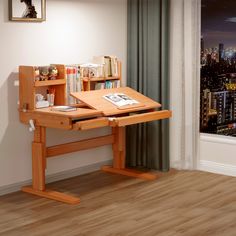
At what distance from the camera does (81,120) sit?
5.13 meters

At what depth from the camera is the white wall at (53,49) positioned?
5238mm

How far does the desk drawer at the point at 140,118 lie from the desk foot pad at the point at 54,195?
0.79 m

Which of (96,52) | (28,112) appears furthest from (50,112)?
(96,52)

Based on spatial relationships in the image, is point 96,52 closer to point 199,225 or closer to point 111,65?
point 111,65

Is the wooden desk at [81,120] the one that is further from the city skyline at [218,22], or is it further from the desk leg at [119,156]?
the city skyline at [218,22]

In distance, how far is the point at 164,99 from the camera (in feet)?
19.9

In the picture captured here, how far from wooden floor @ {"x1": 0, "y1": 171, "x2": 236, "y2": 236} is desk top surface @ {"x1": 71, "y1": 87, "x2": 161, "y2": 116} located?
2.53 ft

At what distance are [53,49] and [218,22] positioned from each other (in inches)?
71.8

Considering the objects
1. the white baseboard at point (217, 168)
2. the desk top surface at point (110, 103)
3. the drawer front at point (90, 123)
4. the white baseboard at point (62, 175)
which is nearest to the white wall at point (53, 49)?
the white baseboard at point (62, 175)

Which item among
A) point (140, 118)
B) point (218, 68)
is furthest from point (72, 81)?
point (218, 68)

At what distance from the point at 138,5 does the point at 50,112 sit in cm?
182

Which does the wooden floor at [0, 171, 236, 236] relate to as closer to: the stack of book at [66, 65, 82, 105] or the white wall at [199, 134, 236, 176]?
the white wall at [199, 134, 236, 176]

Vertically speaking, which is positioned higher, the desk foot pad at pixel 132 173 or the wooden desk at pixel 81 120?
the wooden desk at pixel 81 120

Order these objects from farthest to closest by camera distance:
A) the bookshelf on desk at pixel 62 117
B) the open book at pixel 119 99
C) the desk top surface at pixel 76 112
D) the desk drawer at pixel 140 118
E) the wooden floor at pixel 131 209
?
the open book at pixel 119 99
the desk drawer at pixel 140 118
the bookshelf on desk at pixel 62 117
the desk top surface at pixel 76 112
the wooden floor at pixel 131 209
